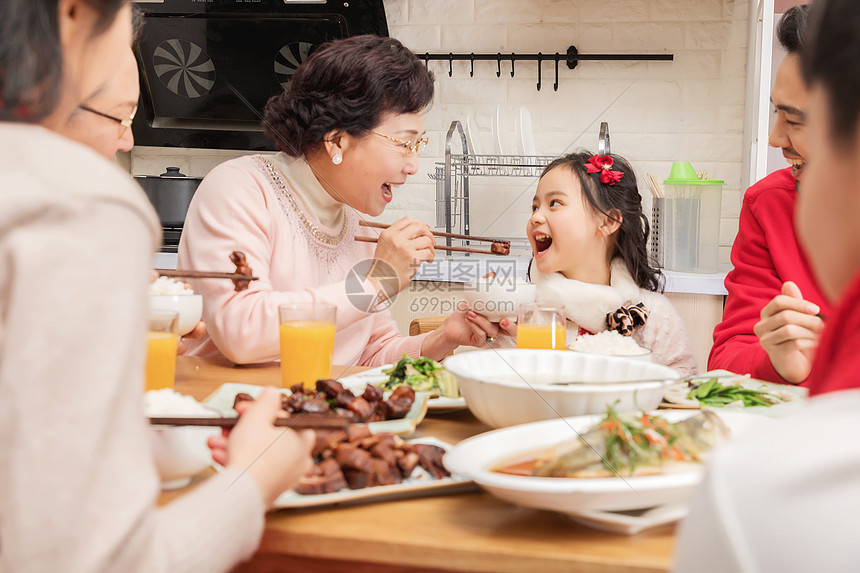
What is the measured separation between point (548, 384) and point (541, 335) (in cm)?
37

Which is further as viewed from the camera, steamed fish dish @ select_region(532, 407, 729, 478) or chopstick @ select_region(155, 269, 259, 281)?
chopstick @ select_region(155, 269, 259, 281)

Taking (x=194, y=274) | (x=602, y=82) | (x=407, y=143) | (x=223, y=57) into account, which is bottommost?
(x=194, y=274)

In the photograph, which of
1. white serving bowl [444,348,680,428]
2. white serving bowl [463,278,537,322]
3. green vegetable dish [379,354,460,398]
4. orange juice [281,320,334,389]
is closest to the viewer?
white serving bowl [444,348,680,428]

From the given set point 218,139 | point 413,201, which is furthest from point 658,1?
point 218,139

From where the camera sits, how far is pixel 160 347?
45.3 inches

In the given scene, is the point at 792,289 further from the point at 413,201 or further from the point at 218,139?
the point at 218,139

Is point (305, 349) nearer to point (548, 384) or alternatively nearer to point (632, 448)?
point (548, 384)

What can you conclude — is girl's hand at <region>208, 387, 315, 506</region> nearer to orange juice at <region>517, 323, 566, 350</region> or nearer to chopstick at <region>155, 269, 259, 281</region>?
chopstick at <region>155, 269, 259, 281</region>

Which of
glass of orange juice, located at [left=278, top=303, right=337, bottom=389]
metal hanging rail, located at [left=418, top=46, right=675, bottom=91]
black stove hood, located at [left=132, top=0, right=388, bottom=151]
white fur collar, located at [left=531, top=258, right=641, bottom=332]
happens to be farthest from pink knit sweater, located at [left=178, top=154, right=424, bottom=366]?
metal hanging rail, located at [left=418, top=46, right=675, bottom=91]

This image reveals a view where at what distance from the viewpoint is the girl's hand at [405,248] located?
68.4 inches

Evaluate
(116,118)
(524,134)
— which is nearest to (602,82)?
(524,134)

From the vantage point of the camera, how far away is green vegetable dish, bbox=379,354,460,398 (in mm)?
1152

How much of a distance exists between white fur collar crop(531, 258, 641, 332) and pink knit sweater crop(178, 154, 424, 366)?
1.59ft

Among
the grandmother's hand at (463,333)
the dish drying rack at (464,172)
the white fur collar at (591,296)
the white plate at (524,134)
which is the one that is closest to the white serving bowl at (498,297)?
the grandmother's hand at (463,333)
